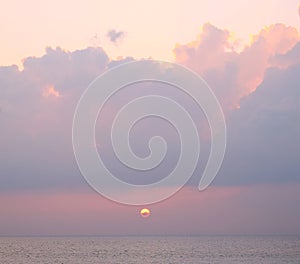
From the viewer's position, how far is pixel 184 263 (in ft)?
535

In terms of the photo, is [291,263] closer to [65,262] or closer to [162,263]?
[162,263]

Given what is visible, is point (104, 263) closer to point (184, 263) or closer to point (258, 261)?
point (184, 263)

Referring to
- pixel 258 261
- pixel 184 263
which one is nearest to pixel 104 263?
pixel 184 263

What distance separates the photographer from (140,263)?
165000 mm

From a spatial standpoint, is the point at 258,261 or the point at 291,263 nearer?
the point at 291,263

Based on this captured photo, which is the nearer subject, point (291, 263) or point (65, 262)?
point (291, 263)

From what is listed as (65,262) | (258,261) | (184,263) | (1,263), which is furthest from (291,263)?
(1,263)

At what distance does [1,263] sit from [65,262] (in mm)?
16964

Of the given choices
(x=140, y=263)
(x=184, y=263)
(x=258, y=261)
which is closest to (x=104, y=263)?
(x=140, y=263)

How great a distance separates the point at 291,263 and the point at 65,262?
5918 centimetres

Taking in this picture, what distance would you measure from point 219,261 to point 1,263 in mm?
57528

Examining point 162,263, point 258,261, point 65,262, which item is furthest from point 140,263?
point 258,261

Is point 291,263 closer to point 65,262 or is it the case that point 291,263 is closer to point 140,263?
point 140,263

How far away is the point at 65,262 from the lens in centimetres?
17088
